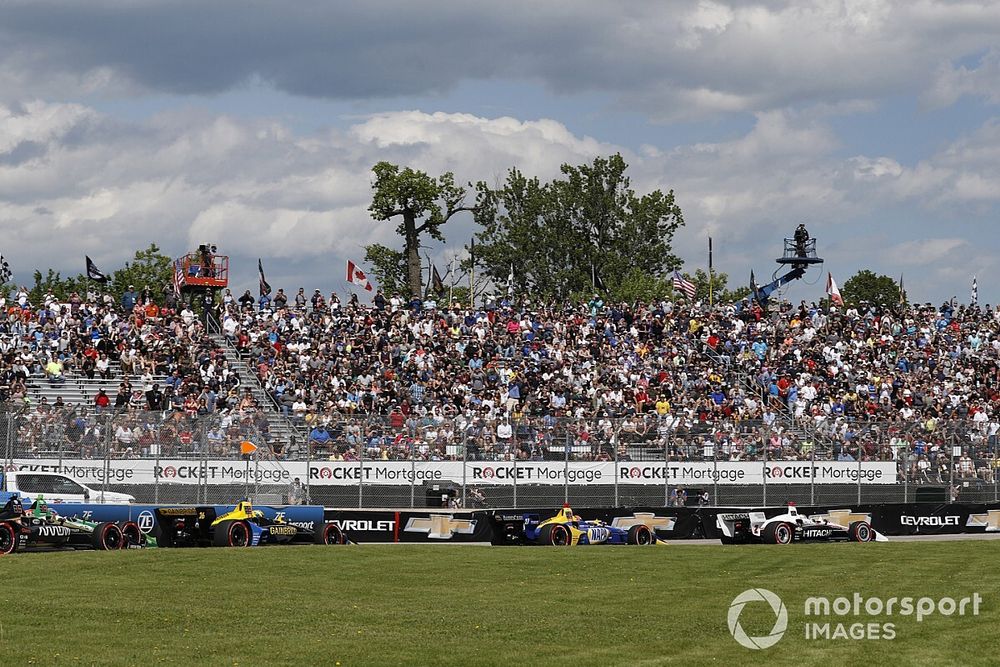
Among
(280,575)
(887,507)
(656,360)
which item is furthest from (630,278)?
(280,575)

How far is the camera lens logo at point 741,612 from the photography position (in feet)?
48.3

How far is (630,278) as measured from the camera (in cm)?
8475

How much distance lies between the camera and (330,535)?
28688mm

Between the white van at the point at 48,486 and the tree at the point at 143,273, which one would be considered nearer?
the white van at the point at 48,486

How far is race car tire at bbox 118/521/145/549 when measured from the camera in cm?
2617

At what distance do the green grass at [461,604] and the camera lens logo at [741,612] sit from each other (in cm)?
14

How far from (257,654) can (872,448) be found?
81.8 ft

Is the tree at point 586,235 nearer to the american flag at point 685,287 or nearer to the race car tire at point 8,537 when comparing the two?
the american flag at point 685,287

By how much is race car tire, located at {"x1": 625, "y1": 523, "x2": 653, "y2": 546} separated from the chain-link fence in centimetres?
469

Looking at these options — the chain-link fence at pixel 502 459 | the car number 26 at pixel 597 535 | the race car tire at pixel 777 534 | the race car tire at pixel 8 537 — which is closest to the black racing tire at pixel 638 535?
the car number 26 at pixel 597 535

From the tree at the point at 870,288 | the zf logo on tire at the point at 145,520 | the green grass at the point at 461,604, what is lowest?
the green grass at the point at 461,604

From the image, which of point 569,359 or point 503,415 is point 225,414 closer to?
point 503,415

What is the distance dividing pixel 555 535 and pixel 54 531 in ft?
32.0

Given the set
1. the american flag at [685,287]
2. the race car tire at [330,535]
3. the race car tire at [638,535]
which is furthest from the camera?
the american flag at [685,287]
